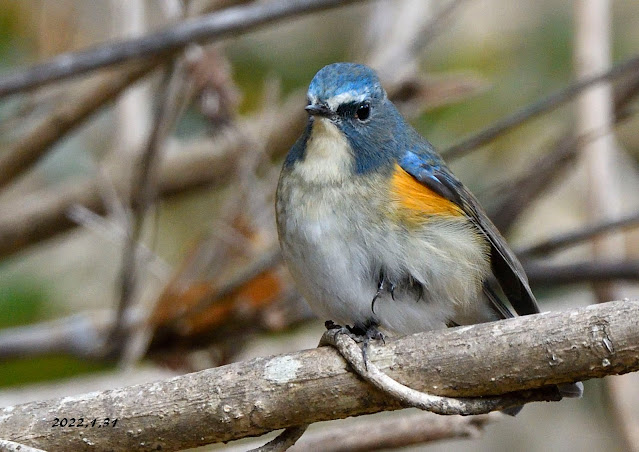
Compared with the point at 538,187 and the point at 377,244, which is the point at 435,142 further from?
the point at 377,244

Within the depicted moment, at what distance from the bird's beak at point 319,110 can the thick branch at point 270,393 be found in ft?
3.02

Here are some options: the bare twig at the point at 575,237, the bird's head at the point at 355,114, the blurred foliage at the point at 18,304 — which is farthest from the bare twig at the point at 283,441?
the blurred foliage at the point at 18,304

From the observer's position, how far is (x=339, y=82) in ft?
9.90

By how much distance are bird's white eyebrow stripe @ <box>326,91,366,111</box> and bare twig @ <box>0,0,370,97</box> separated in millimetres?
578

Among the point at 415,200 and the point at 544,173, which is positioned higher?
the point at 544,173

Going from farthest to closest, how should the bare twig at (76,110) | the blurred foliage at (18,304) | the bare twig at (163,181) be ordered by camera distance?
1. the blurred foliage at (18,304)
2. the bare twig at (163,181)
3. the bare twig at (76,110)

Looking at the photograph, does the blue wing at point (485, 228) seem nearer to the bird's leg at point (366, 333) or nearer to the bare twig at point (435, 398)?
the bird's leg at point (366, 333)

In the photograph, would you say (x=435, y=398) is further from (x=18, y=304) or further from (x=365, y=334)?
(x=18, y=304)

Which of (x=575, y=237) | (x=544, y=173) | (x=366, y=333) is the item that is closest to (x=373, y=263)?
(x=366, y=333)

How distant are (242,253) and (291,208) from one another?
1454 millimetres

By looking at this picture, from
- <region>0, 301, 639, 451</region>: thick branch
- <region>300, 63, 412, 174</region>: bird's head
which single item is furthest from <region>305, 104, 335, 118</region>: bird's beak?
<region>0, 301, 639, 451</region>: thick branch

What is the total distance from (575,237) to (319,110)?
181cm

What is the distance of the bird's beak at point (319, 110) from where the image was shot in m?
2.96

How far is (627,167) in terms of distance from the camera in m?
6.41
